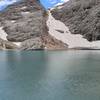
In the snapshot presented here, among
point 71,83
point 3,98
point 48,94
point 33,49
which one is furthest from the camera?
point 33,49

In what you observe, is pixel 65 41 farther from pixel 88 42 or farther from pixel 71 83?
pixel 71 83

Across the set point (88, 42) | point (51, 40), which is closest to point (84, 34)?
point (88, 42)

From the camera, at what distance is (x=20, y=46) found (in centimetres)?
18500

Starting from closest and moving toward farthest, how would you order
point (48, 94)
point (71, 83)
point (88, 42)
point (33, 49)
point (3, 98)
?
point (3, 98)
point (48, 94)
point (71, 83)
point (33, 49)
point (88, 42)

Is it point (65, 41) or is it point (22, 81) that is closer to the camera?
point (22, 81)

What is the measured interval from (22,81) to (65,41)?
14283 centimetres

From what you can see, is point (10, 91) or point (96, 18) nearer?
point (10, 91)

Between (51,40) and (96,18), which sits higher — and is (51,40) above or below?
below

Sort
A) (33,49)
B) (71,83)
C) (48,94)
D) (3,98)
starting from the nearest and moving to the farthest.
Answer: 1. (3,98)
2. (48,94)
3. (71,83)
4. (33,49)

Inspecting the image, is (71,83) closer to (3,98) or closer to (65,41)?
(3,98)

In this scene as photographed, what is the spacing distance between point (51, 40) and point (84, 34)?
20114 millimetres

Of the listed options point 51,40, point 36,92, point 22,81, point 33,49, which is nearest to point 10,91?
point 36,92

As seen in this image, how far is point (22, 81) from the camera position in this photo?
5556cm

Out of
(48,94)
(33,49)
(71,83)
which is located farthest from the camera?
(33,49)
